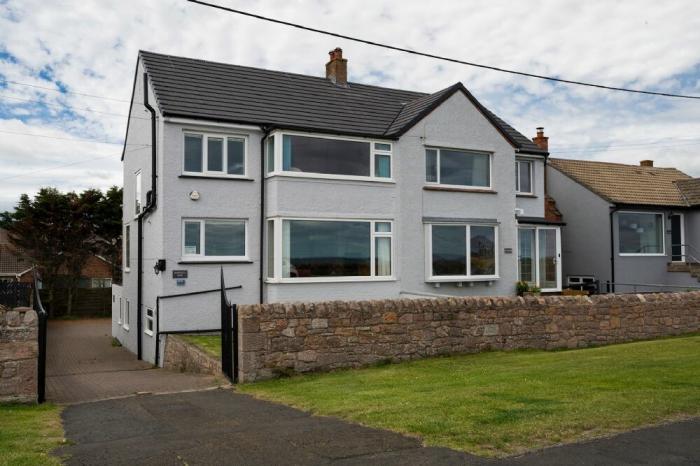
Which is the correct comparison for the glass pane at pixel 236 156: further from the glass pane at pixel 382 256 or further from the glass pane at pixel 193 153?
the glass pane at pixel 382 256

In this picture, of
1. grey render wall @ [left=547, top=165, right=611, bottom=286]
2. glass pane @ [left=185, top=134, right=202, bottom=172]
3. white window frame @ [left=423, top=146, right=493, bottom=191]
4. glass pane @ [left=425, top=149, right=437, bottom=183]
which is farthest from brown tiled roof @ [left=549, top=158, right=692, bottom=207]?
glass pane @ [left=185, top=134, right=202, bottom=172]

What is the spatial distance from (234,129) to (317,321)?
327 inches

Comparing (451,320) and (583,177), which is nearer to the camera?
(451,320)

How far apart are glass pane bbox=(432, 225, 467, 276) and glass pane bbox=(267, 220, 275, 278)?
17.3ft

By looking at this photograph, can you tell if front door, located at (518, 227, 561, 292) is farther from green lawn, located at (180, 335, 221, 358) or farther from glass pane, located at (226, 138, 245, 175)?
green lawn, located at (180, 335, 221, 358)

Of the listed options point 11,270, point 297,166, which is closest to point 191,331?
point 297,166

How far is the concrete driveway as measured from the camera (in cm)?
1284

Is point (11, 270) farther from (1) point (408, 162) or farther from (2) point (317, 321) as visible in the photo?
(2) point (317, 321)

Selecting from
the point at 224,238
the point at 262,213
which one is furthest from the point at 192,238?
the point at 262,213

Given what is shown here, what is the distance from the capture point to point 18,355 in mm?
10711

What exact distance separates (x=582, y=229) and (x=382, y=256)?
11.9 metres

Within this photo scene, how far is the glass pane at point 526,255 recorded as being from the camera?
2348cm

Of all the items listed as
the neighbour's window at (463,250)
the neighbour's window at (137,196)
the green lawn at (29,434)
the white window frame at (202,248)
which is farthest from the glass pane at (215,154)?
the green lawn at (29,434)

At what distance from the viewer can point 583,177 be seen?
28.4 m
